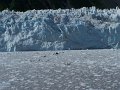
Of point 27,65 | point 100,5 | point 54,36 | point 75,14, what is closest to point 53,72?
point 27,65

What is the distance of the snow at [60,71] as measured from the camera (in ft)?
15.9

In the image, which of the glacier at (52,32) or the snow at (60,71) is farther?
the glacier at (52,32)

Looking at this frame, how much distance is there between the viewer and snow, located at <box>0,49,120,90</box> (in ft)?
15.9

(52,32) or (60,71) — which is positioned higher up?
(52,32)

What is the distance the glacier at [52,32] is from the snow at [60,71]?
67cm

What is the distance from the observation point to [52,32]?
29.4 ft

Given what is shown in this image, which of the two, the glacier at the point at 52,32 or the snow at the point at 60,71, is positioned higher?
the glacier at the point at 52,32

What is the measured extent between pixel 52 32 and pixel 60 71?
3.17 metres

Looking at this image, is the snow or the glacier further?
the glacier

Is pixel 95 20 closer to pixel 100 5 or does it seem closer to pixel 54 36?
pixel 54 36

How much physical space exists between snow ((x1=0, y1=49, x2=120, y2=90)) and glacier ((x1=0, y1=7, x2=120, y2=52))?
67 cm

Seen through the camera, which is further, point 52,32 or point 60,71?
point 52,32

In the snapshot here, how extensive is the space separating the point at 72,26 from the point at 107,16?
1.05m

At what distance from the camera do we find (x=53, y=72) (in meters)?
5.79
